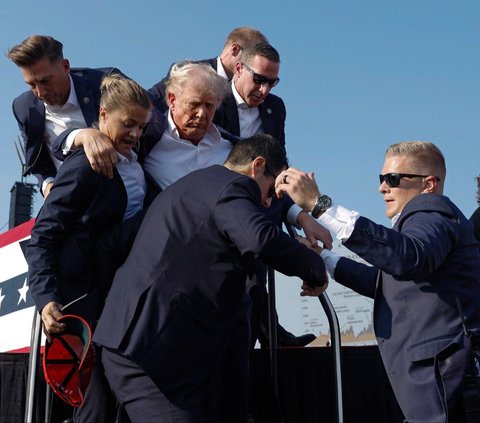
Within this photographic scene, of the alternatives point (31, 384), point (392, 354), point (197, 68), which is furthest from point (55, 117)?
point (392, 354)

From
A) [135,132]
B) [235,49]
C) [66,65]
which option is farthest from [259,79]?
[135,132]

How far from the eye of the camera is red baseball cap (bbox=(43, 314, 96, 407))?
272cm

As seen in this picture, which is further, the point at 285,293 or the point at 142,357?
the point at 285,293

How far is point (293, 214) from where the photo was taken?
3.67 m

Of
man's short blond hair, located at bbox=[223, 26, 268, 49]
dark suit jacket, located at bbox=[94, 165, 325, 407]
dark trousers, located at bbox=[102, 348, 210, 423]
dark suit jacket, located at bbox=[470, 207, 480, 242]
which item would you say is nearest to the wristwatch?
dark suit jacket, located at bbox=[94, 165, 325, 407]

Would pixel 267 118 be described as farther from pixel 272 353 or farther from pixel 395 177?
pixel 272 353

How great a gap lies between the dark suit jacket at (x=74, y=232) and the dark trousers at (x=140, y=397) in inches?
19.9

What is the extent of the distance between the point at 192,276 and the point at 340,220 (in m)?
0.81

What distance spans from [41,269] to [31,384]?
524 mm

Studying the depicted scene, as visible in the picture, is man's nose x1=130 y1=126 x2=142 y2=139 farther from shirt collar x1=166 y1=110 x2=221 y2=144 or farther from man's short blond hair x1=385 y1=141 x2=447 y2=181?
man's short blond hair x1=385 y1=141 x2=447 y2=181

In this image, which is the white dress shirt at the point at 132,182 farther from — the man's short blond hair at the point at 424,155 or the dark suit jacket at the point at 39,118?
the man's short blond hair at the point at 424,155

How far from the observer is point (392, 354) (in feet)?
9.87

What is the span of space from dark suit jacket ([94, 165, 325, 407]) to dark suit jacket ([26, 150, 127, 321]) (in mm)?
426

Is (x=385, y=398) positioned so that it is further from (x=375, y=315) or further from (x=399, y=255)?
(x=399, y=255)
